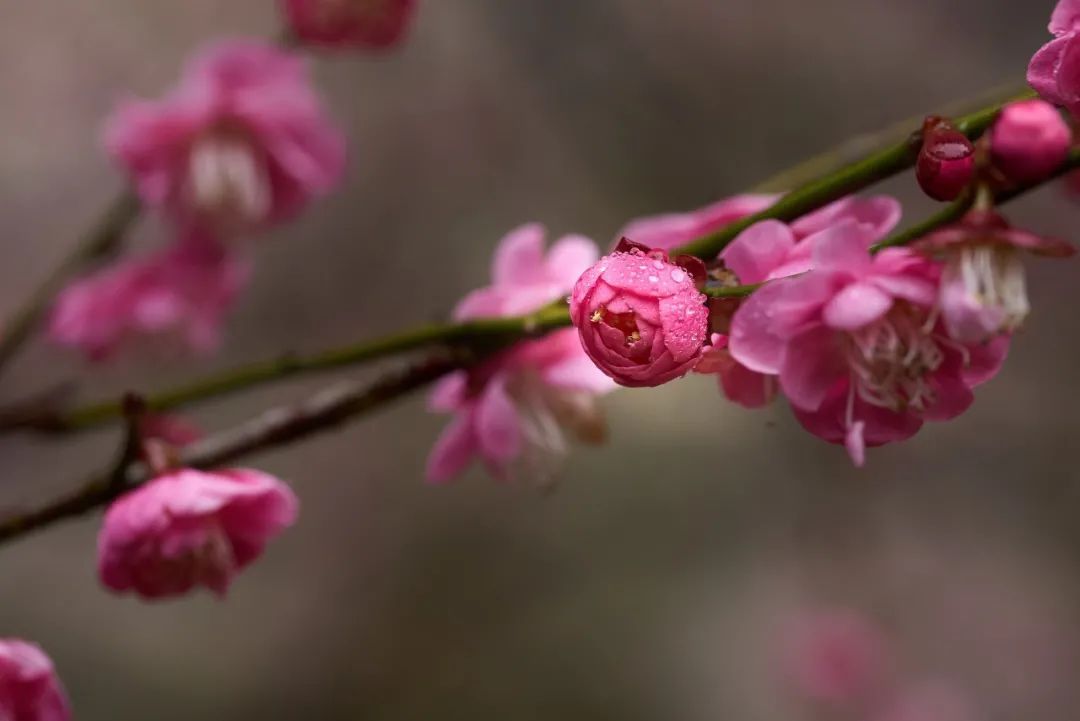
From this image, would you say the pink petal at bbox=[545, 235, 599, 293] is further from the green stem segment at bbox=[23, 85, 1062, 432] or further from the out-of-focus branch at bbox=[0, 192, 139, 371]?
the out-of-focus branch at bbox=[0, 192, 139, 371]

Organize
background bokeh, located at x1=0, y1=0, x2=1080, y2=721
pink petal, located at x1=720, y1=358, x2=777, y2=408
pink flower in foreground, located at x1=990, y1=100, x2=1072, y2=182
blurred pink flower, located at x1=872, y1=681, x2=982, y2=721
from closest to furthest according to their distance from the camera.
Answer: pink flower in foreground, located at x1=990, y1=100, x2=1072, y2=182 < pink petal, located at x1=720, y1=358, x2=777, y2=408 < background bokeh, located at x1=0, y1=0, x2=1080, y2=721 < blurred pink flower, located at x1=872, y1=681, x2=982, y2=721

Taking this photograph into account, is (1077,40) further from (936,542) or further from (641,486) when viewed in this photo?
(936,542)

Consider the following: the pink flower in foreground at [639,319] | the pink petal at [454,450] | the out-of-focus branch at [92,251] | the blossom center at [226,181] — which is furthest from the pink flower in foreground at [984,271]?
the out-of-focus branch at [92,251]

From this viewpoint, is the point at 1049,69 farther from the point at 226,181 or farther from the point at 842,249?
the point at 226,181

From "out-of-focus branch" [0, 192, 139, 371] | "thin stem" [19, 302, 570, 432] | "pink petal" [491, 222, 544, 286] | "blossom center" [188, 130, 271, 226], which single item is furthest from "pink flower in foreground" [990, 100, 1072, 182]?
"out-of-focus branch" [0, 192, 139, 371]

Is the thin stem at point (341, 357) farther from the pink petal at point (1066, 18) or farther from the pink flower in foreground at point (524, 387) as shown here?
the pink petal at point (1066, 18)
